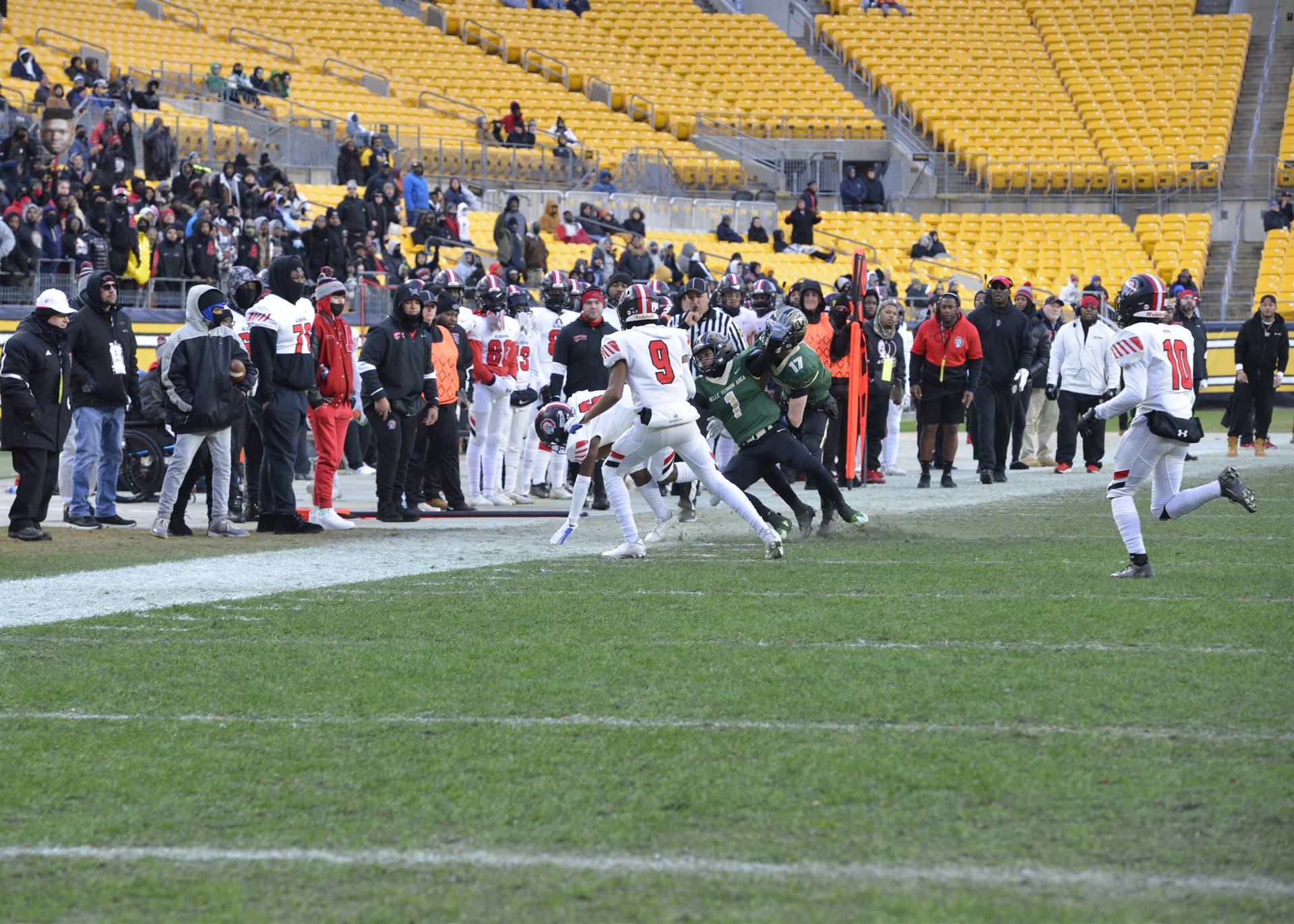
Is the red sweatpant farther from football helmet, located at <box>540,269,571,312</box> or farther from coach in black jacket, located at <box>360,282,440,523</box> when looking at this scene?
football helmet, located at <box>540,269,571,312</box>

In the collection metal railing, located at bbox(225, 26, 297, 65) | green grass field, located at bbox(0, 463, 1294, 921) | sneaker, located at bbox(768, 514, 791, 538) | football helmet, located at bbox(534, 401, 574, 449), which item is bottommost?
sneaker, located at bbox(768, 514, 791, 538)

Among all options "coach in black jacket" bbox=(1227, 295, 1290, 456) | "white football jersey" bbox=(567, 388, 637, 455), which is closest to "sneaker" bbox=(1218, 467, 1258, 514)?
"white football jersey" bbox=(567, 388, 637, 455)

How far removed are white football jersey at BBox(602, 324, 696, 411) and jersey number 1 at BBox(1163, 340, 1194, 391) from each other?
2.85 m

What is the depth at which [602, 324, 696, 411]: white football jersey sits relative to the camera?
34.3 feet

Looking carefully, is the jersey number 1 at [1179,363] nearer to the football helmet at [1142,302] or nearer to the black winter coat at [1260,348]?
the football helmet at [1142,302]

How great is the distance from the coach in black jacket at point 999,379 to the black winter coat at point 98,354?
8.19 meters

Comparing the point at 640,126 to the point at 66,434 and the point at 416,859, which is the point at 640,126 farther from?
the point at 416,859

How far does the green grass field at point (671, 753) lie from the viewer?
4.14 meters

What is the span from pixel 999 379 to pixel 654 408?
7488 mm

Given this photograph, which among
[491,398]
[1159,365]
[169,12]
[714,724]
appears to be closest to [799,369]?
[1159,365]

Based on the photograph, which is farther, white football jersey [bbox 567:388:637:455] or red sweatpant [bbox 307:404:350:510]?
red sweatpant [bbox 307:404:350:510]

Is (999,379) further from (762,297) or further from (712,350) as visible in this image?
(712,350)

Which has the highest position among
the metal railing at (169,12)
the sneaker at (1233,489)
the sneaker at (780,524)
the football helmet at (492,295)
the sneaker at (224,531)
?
the metal railing at (169,12)

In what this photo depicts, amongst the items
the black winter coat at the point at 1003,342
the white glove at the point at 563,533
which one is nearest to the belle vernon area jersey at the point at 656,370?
the white glove at the point at 563,533
